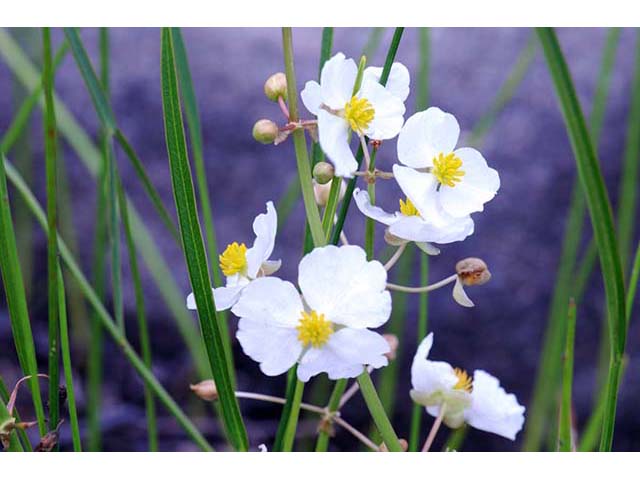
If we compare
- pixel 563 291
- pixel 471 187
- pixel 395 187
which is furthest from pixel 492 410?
pixel 395 187

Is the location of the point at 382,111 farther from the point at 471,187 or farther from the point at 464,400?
the point at 464,400

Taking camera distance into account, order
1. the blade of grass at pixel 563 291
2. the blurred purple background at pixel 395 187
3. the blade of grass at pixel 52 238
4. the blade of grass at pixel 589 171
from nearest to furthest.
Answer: the blade of grass at pixel 589 171, the blade of grass at pixel 52 238, the blade of grass at pixel 563 291, the blurred purple background at pixel 395 187

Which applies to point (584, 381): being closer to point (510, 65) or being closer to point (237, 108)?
point (510, 65)

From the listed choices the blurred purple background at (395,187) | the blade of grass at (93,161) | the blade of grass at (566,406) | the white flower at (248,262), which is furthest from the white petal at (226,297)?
the blurred purple background at (395,187)

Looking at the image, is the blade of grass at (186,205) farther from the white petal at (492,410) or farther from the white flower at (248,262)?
the white petal at (492,410)
